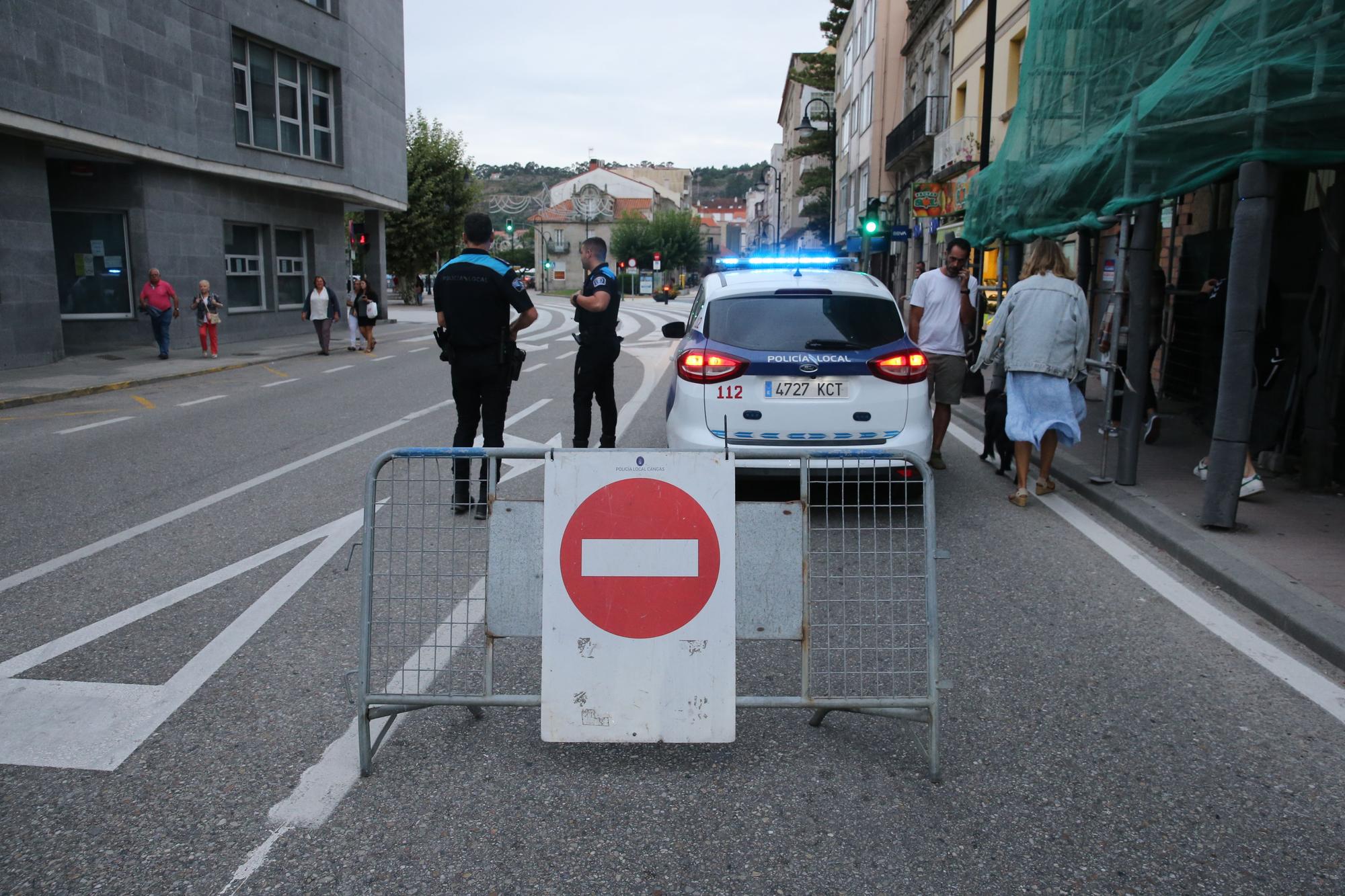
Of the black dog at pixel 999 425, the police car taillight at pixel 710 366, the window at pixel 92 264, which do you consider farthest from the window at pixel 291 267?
the police car taillight at pixel 710 366

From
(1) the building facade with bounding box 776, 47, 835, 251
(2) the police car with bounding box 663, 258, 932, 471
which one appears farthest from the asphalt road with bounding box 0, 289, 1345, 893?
(1) the building facade with bounding box 776, 47, 835, 251

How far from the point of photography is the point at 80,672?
4.37 m

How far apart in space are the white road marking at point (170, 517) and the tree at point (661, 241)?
93637 millimetres

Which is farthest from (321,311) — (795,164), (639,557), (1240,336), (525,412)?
(795,164)

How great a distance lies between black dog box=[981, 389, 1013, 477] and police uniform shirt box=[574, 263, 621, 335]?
10.8 feet

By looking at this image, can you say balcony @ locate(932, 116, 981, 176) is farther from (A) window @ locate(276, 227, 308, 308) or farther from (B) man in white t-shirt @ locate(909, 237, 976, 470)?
(A) window @ locate(276, 227, 308, 308)

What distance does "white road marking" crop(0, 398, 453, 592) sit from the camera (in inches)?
232

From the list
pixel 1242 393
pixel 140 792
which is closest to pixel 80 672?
pixel 140 792

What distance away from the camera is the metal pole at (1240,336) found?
249 inches

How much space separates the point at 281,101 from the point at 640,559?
2851cm

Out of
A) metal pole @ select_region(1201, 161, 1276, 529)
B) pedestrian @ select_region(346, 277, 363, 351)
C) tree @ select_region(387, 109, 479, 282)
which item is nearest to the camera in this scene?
metal pole @ select_region(1201, 161, 1276, 529)

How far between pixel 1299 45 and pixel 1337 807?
4.48 m

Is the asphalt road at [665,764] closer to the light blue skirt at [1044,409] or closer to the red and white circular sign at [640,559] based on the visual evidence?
the red and white circular sign at [640,559]

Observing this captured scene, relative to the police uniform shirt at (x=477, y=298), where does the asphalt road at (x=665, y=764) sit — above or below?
below
